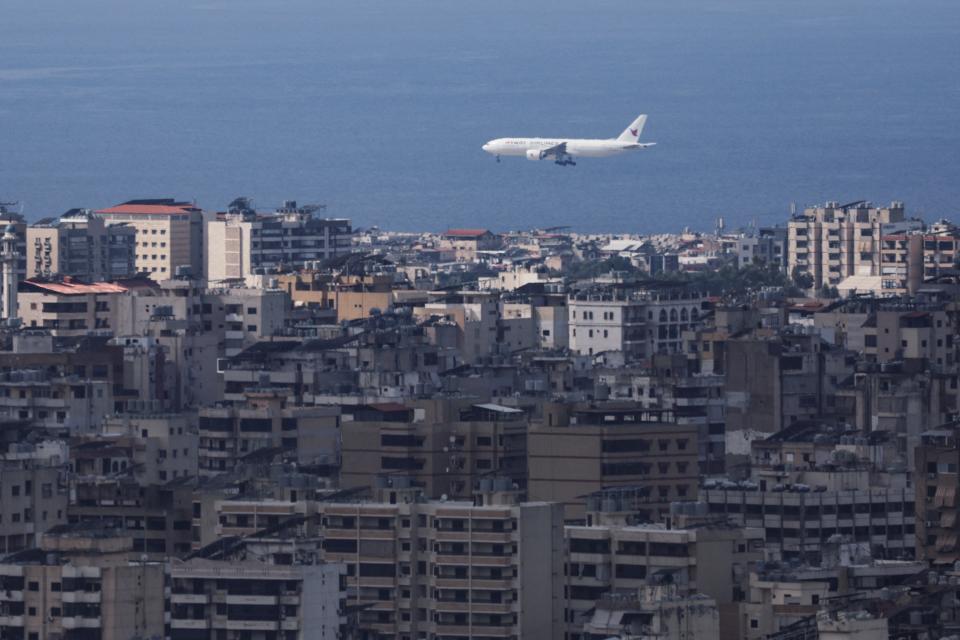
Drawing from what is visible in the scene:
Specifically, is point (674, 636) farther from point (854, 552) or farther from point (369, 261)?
point (369, 261)

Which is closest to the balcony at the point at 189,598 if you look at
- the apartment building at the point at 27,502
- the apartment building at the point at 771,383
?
the apartment building at the point at 27,502

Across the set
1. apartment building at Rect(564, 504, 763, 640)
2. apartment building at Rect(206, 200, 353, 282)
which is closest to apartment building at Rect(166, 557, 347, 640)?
apartment building at Rect(564, 504, 763, 640)

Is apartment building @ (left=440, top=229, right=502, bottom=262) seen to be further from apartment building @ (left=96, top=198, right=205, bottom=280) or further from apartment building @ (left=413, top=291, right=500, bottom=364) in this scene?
apartment building @ (left=413, top=291, right=500, bottom=364)

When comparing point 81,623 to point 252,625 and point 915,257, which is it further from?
point 915,257

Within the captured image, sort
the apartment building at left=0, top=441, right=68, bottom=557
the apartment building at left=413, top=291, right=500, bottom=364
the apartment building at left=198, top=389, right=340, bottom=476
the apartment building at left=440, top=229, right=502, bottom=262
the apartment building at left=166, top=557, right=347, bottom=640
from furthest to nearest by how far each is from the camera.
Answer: the apartment building at left=440, top=229, right=502, bottom=262 → the apartment building at left=413, top=291, right=500, bottom=364 → the apartment building at left=198, top=389, right=340, bottom=476 → the apartment building at left=0, top=441, right=68, bottom=557 → the apartment building at left=166, top=557, right=347, bottom=640

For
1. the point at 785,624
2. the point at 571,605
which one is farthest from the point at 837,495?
the point at 785,624

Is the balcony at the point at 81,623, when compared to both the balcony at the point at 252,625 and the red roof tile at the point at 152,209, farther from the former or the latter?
the red roof tile at the point at 152,209
